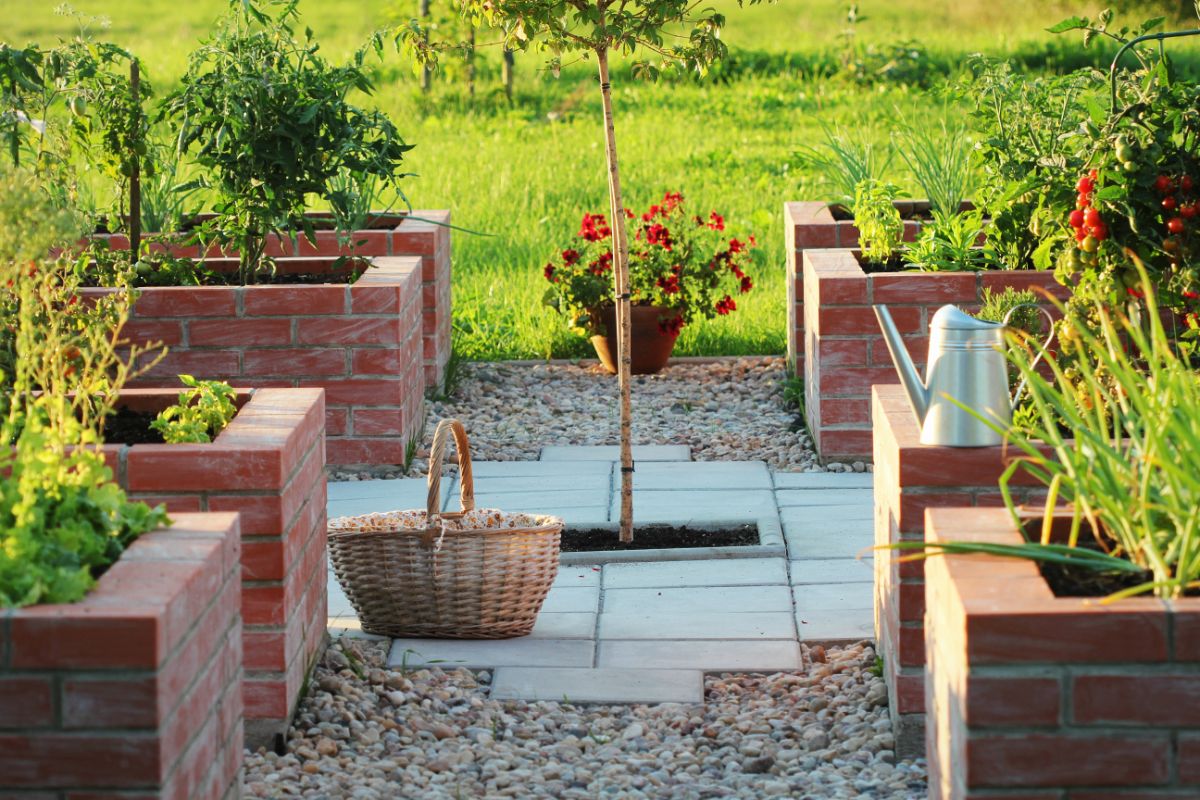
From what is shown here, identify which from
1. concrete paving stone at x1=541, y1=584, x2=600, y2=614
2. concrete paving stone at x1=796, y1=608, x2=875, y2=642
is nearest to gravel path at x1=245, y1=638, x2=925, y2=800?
concrete paving stone at x1=796, y1=608, x2=875, y2=642

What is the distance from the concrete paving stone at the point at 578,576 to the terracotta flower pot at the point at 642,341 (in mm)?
2664

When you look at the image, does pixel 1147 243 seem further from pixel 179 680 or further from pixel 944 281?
pixel 179 680

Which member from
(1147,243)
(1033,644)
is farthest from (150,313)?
(1033,644)

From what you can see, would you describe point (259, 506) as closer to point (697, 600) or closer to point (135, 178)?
point (697, 600)

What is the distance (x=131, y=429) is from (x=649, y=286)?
13.6 feet

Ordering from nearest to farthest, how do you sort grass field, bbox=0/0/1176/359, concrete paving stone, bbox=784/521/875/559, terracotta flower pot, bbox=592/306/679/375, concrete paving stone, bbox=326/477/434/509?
concrete paving stone, bbox=784/521/875/559 < concrete paving stone, bbox=326/477/434/509 < terracotta flower pot, bbox=592/306/679/375 < grass field, bbox=0/0/1176/359

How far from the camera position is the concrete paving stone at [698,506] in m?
5.53

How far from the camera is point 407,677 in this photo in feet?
13.4

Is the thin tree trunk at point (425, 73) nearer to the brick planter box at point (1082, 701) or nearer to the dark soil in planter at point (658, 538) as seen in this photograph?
the dark soil in planter at point (658, 538)

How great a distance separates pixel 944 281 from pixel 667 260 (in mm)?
1966

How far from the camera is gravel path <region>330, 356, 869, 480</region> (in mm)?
6586

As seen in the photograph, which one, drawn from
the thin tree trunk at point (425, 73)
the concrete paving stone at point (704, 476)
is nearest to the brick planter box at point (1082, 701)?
the concrete paving stone at point (704, 476)

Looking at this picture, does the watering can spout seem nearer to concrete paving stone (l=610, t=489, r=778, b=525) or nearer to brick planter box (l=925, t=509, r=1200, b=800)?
brick planter box (l=925, t=509, r=1200, b=800)

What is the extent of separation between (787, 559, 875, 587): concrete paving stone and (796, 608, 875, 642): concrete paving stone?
282 mm
